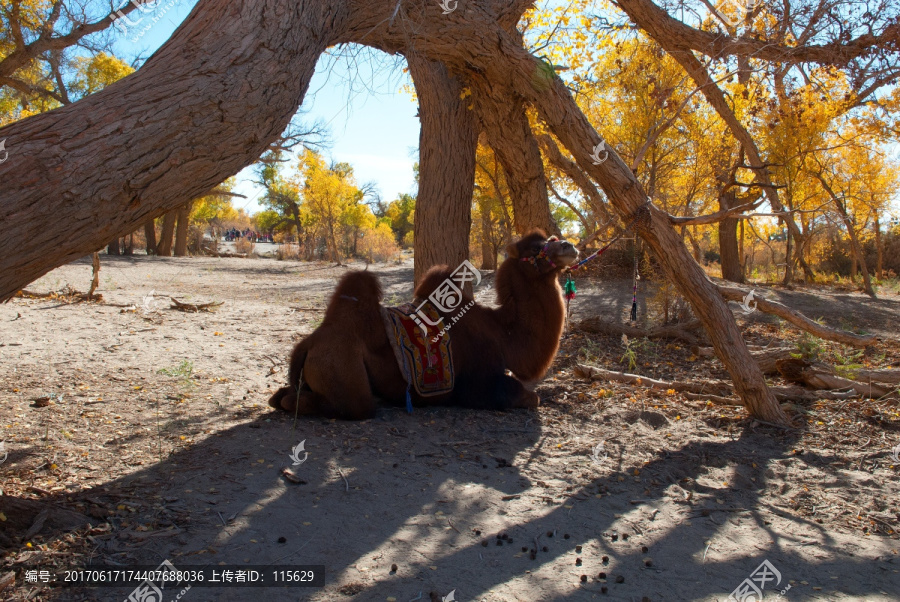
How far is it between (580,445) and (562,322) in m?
1.50

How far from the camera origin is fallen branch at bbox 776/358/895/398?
665 cm

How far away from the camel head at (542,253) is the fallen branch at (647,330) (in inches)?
189

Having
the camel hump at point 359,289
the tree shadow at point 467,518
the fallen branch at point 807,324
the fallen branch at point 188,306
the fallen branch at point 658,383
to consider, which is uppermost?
the camel hump at point 359,289

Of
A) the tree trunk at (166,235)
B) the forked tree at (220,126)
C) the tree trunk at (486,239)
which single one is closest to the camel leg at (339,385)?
the forked tree at (220,126)

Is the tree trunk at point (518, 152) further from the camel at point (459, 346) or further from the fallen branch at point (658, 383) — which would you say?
the fallen branch at point (658, 383)

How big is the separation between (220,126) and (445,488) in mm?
3005

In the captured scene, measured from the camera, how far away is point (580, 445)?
5.43 m

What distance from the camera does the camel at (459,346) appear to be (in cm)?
557

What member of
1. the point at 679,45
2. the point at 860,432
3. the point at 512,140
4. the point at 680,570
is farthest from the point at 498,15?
the point at 680,570

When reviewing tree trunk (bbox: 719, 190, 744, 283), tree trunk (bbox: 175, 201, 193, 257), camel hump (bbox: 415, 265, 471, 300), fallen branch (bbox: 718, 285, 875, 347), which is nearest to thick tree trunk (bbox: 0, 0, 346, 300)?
camel hump (bbox: 415, 265, 471, 300)

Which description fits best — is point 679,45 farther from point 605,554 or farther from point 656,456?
point 605,554

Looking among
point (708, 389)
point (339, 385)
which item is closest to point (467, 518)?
point (339, 385)

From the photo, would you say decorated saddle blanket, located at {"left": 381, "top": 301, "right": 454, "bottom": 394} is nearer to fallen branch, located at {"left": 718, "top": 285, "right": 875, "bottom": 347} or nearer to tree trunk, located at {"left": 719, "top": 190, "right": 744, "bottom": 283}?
fallen branch, located at {"left": 718, "top": 285, "right": 875, "bottom": 347}

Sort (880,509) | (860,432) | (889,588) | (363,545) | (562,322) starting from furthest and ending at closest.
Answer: (562,322)
(860,432)
(880,509)
(363,545)
(889,588)
